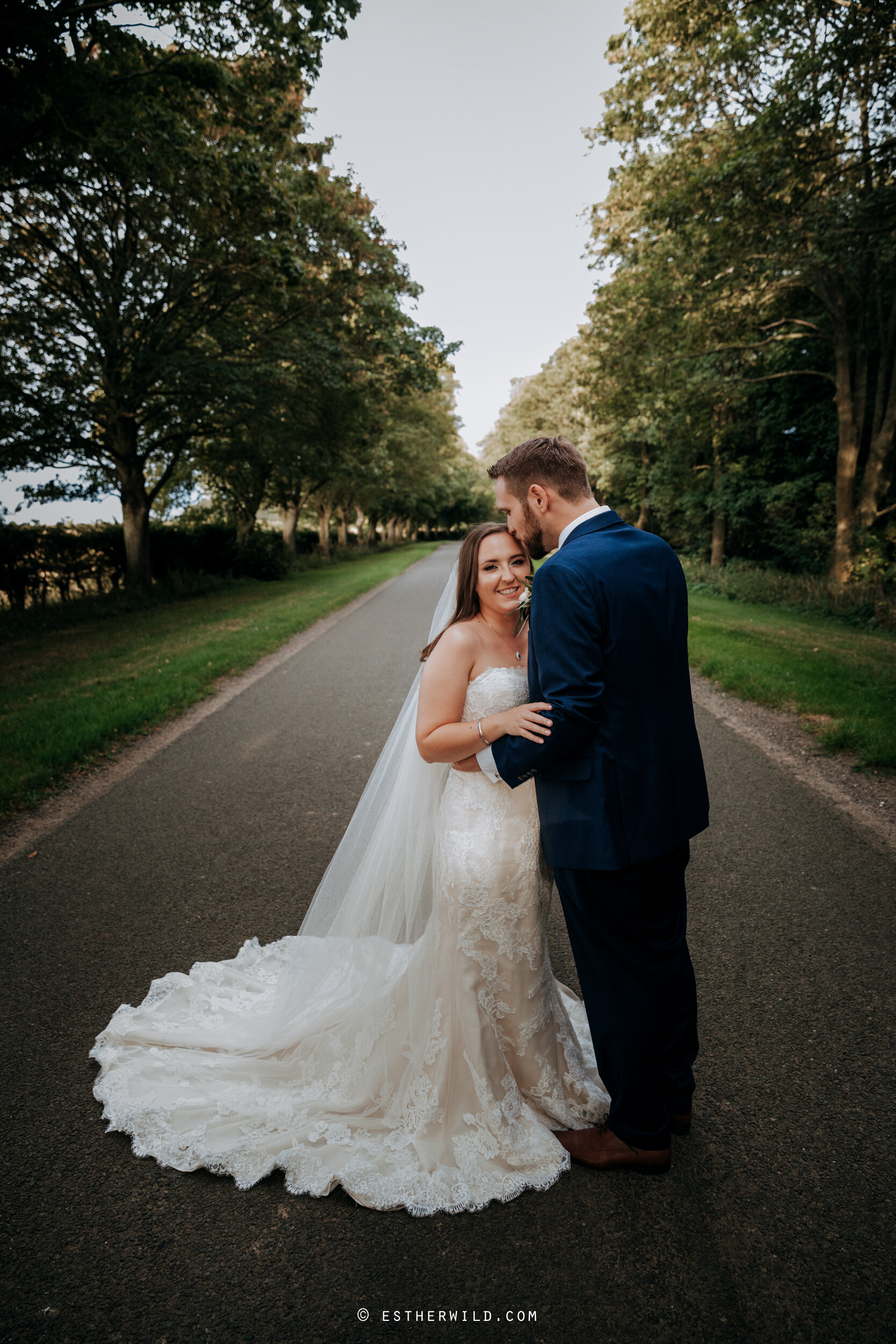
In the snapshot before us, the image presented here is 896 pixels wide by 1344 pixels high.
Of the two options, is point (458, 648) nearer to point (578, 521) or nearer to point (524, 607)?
point (524, 607)

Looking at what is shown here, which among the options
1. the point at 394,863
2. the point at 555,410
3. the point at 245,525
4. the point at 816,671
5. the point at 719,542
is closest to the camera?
the point at 394,863

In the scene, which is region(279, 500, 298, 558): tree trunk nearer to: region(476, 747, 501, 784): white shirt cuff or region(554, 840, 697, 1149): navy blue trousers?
region(476, 747, 501, 784): white shirt cuff

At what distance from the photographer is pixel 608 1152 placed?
7.70 ft

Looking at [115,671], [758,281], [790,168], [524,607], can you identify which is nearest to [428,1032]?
[524,607]

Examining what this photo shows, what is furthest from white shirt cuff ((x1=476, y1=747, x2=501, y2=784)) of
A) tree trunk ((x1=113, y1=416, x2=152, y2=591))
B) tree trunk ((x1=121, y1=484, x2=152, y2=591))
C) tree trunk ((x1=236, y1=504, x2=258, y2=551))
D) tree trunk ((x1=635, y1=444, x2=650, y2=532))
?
tree trunk ((x1=635, y1=444, x2=650, y2=532))

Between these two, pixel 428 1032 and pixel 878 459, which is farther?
pixel 878 459

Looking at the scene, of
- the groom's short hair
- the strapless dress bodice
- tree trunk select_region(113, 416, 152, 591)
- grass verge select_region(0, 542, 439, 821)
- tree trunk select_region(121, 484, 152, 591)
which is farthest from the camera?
tree trunk select_region(121, 484, 152, 591)

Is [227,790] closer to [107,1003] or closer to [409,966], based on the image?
[107,1003]

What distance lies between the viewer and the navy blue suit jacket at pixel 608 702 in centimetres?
203

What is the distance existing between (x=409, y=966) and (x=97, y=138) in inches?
398

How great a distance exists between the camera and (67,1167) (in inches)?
90.7

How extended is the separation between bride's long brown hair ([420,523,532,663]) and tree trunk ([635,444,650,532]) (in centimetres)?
2673

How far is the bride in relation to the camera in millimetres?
2340

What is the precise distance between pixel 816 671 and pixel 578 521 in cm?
803
